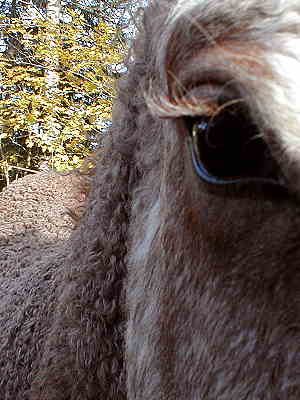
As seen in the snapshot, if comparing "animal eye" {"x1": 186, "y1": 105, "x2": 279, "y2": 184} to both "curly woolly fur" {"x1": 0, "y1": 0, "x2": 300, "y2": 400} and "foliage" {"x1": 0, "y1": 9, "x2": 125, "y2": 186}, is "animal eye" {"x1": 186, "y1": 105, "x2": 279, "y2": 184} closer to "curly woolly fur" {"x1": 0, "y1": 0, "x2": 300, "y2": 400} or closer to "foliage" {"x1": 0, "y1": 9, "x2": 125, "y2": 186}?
"curly woolly fur" {"x1": 0, "y1": 0, "x2": 300, "y2": 400}

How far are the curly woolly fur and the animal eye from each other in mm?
17

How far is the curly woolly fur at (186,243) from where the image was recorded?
0.86m

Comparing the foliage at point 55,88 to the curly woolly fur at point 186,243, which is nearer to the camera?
the curly woolly fur at point 186,243

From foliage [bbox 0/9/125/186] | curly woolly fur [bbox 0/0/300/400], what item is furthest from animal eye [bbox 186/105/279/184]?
foliage [bbox 0/9/125/186]

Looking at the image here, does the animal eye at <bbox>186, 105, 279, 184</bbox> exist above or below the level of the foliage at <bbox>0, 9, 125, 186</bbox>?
below

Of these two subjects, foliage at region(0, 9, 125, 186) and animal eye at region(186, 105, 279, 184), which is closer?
animal eye at region(186, 105, 279, 184)

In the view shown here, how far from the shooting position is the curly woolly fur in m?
0.86

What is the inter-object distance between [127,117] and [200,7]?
2.17 ft

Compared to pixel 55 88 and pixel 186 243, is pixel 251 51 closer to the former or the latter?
pixel 186 243

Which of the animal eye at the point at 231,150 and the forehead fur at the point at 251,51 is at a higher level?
the forehead fur at the point at 251,51

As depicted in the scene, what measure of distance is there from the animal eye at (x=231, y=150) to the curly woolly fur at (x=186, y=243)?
17mm

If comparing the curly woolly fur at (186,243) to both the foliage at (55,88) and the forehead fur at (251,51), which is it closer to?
the forehead fur at (251,51)

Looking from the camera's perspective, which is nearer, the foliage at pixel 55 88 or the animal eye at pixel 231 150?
the animal eye at pixel 231 150

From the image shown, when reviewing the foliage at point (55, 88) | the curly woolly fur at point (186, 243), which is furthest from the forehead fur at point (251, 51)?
the foliage at point (55, 88)
